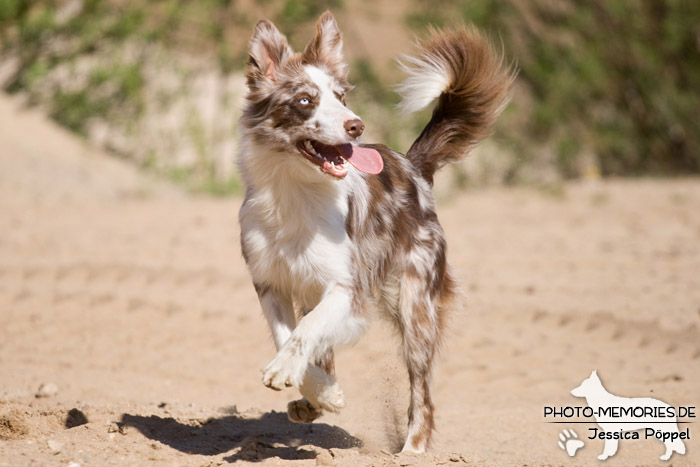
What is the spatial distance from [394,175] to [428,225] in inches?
15.2

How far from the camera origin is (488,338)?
763cm

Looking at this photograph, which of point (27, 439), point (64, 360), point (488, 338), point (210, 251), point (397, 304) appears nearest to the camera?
point (27, 439)

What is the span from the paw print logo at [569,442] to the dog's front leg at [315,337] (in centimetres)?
160

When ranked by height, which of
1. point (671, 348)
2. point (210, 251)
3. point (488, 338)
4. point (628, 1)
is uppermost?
point (628, 1)

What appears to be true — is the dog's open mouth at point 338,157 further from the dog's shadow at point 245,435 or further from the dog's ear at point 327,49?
the dog's shadow at point 245,435

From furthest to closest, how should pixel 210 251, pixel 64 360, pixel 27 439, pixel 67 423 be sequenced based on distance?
pixel 210 251, pixel 64 360, pixel 67 423, pixel 27 439

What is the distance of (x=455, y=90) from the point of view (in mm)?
6035

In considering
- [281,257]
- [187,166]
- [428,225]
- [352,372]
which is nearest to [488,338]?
[352,372]

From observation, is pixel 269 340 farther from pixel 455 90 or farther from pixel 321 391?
pixel 455 90

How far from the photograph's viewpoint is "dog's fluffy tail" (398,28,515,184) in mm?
5918

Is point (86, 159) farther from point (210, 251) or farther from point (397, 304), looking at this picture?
point (397, 304)

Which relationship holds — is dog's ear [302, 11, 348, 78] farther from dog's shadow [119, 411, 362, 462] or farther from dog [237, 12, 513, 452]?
dog's shadow [119, 411, 362, 462]

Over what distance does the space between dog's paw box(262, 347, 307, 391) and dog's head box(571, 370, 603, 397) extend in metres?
2.31

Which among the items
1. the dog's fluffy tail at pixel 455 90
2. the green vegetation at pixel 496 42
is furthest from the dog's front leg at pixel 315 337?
the green vegetation at pixel 496 42
